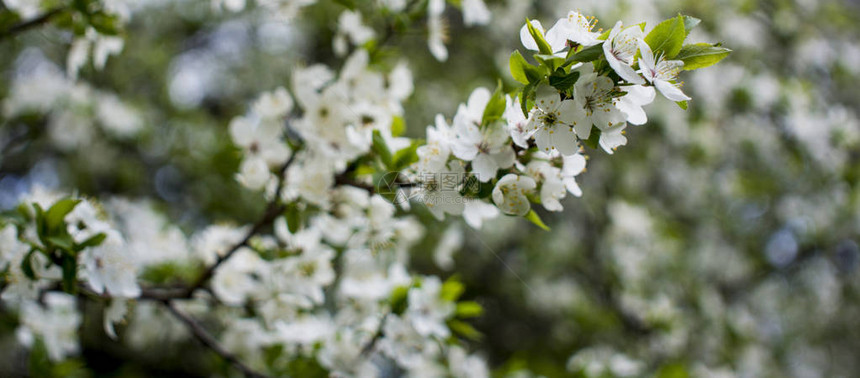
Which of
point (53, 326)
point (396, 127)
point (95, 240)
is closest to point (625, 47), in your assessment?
point (396, 127)

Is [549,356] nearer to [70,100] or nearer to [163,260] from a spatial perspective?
[163,260]

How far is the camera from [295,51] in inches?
203

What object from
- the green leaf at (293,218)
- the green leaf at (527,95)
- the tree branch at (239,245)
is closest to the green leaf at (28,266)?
the tree branch at (239,245)

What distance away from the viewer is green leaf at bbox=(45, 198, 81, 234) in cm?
118

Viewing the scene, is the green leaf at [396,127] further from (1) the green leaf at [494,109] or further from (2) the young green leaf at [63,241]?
(2) the young green leaf at [63,241]

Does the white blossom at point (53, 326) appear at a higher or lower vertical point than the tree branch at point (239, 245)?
lower

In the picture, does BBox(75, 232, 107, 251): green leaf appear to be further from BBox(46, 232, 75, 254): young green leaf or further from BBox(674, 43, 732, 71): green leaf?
BBox(674, 43, 732, 71): green leaf

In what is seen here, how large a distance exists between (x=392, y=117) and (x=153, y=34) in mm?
3651

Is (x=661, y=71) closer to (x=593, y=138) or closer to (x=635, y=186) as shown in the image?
(x=593, y=138)

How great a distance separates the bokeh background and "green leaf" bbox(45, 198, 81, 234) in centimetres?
189

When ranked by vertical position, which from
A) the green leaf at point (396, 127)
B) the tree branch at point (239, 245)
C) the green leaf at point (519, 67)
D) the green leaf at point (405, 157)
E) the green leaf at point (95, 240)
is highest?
the green leaf at point (519, 67)

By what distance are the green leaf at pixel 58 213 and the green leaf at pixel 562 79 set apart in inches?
39.6

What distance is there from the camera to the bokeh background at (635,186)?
338 centimetres

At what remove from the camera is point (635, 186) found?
3.91 m
